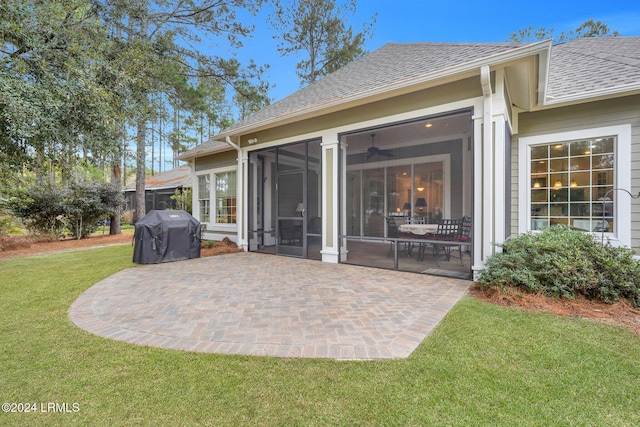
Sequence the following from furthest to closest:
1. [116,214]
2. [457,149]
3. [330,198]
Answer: [116,214], [457,149], [330,198]

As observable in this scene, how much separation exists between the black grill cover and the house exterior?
5.19 ft

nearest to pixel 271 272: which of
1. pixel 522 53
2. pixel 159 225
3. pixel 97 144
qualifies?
pixel 159 225

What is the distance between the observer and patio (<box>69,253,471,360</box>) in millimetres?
2504

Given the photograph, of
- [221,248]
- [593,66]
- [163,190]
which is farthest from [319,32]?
[163,190]

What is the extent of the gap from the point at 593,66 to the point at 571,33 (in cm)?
1414

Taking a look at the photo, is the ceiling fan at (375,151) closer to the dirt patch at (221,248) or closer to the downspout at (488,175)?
the downspout at (488,175)

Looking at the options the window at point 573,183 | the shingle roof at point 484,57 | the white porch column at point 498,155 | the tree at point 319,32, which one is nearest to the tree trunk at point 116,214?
the shingle roof at point 484,57

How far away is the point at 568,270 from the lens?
11.6 ft

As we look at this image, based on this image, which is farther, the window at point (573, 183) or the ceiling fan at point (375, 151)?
the ceiling fan at point (375, 151)

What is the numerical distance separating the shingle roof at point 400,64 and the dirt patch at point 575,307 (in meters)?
3.38

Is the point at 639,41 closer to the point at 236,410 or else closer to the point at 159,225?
the point at 236,410

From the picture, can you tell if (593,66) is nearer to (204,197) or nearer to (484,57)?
(484,57)

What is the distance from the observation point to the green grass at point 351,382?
5.46 ft

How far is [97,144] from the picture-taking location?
6.08 metres
